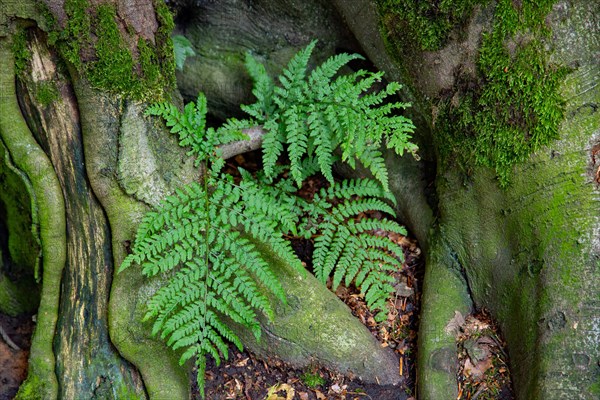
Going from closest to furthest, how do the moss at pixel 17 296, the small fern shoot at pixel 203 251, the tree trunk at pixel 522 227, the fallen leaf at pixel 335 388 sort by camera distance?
the tree trunk at pixel 522 227 < the small fern shoot at pixel 203 251 < the fallen leaf at pixel 335 388 < the moss at pixel 17 296

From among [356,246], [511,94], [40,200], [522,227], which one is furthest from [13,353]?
[511,94]

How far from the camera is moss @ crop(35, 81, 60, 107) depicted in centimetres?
350

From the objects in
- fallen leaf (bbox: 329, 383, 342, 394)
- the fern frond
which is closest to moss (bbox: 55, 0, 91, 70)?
the fern frond

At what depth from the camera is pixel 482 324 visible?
12.5 feet

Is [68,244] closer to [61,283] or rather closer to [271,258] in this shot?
[61,283]

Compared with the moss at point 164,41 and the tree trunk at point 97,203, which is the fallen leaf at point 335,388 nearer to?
the tree trunk at point 97,203

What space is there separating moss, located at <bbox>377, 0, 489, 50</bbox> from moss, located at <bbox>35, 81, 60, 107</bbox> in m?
2.31

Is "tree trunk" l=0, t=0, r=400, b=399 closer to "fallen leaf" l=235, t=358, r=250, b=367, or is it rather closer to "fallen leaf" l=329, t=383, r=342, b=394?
"fallen leaf" l=329, t=383, r=342, b=394

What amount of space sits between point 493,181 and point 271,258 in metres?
1.63

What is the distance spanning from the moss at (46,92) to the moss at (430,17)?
2.31 metres

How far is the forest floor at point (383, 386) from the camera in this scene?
363cm

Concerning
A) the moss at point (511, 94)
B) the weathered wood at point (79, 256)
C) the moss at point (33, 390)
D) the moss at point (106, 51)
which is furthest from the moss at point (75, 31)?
the moss at point (511, 94)

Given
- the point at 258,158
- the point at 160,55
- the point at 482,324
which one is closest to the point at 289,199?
the point at 258,158

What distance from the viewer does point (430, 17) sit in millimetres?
3561
